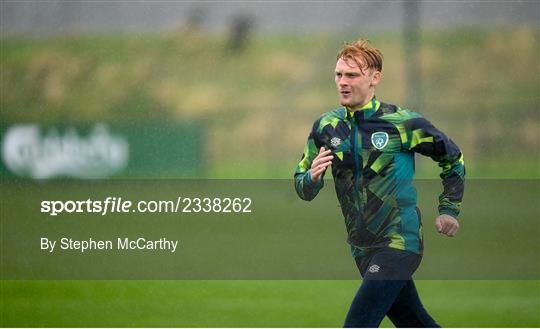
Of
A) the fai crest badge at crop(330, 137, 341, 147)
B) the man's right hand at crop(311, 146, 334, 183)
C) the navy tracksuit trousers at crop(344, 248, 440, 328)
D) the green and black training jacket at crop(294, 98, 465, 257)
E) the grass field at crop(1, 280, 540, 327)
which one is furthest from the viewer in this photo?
the grass field at crop(1, 280, 540, 327)

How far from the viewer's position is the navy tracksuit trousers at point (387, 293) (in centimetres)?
602

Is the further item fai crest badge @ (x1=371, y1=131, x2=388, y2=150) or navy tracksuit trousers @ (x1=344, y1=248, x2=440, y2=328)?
fai crest badge @ (x1=371, y1=131, x2=388, y2=150)

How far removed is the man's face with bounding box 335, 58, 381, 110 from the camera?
624 centimetres

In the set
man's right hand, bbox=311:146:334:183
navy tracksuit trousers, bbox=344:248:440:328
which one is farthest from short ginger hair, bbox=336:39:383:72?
navy tracksuit trousers, bbox=344:248:440:328

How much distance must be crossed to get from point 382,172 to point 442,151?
330 millimetres

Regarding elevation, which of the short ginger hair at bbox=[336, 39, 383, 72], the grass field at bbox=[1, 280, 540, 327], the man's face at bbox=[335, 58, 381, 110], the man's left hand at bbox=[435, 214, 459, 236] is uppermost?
the short ginger hair at bbox=[336, 39, 383, 72]

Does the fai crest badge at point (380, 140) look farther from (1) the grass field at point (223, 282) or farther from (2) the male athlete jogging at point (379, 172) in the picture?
(1) the grass field at point (223, 282)

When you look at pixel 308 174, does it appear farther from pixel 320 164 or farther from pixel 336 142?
pixel 336 142

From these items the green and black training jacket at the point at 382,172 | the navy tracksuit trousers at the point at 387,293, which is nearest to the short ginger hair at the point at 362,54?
the green and black training jacket at the point at 382,172

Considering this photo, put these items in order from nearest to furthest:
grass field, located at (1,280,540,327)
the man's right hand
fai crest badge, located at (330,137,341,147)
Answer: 1. the man's right hand
2. fai crest badge, located at (330,137,341,147)
3. grass field, located at (1,280,540,327)

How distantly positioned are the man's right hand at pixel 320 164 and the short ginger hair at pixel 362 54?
49 cm

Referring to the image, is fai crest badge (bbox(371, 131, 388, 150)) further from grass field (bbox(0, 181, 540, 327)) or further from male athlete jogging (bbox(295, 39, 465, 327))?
grass field (bbox(0, 181, 540, 327))

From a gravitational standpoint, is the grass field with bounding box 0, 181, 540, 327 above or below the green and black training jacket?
below

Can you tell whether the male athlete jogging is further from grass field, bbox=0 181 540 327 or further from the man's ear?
grass field, bbox=0 181 540 327
